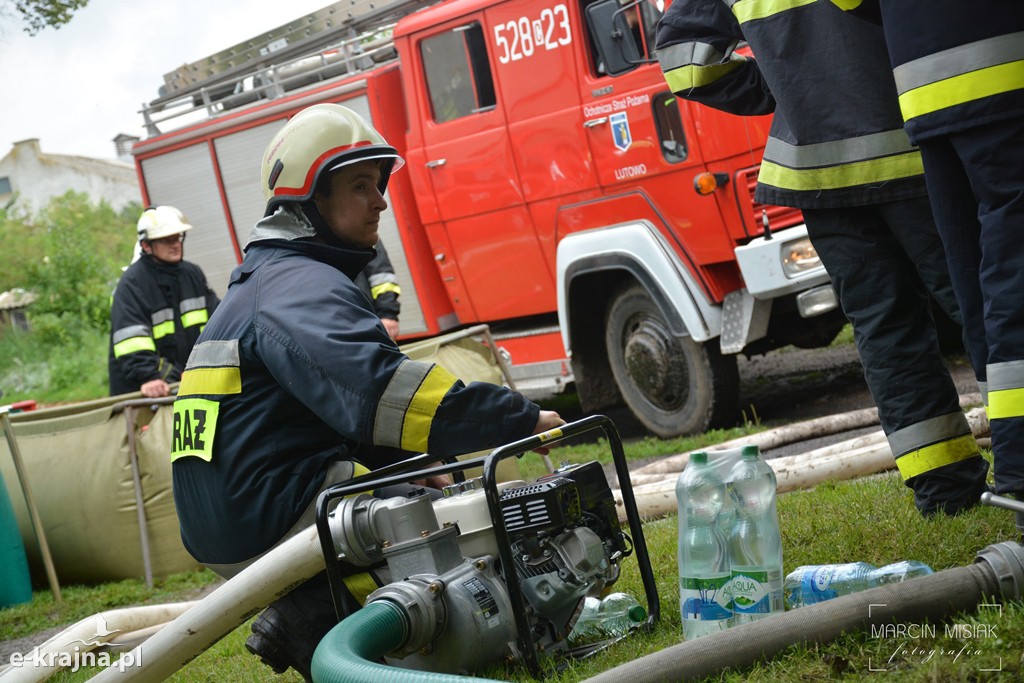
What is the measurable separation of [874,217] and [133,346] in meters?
5.41

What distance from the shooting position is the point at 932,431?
3.67 meters

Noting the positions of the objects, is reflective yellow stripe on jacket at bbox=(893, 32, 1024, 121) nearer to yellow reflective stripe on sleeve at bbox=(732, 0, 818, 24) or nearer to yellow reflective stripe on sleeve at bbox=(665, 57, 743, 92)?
yellow reflective stripe on sleeve at bbox=(732, 0, 818, 24)

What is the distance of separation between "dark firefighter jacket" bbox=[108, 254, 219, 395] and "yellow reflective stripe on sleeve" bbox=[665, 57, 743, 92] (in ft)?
15.3

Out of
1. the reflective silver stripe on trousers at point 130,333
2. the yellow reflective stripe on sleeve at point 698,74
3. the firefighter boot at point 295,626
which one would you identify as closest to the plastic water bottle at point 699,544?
the firefighter boot at point 295,626

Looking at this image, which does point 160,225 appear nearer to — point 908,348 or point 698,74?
point 698,74

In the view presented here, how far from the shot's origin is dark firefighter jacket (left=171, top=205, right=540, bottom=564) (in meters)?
3.13

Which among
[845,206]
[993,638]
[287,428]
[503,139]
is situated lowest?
[993,638]

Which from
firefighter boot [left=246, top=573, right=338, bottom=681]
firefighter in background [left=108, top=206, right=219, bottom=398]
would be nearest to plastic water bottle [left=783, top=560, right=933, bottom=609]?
firefighter boot [left=246, top=573, right=338, bottom=681]

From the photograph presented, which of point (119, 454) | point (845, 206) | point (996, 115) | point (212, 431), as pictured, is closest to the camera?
point (996, 115)

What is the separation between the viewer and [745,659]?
8.48ft

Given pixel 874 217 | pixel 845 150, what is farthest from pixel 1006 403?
pixel 845 150

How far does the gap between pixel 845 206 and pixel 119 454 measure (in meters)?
4.44

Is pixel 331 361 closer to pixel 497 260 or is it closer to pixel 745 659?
pixel 745 659

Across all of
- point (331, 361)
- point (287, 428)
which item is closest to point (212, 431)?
point (287, 428)
